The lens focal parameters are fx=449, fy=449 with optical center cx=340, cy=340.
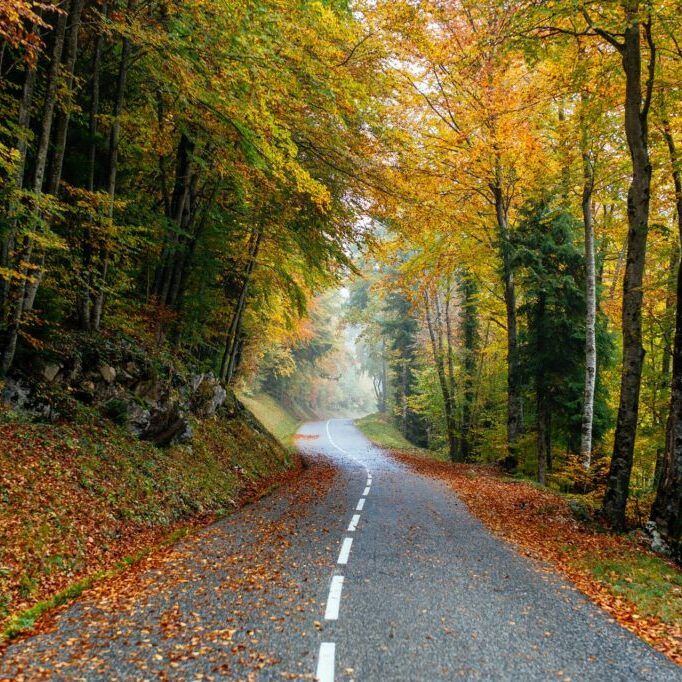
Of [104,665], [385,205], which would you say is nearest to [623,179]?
[385,205]

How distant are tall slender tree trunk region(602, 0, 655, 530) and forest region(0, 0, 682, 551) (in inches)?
1.7

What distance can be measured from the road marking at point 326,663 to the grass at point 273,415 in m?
27.3

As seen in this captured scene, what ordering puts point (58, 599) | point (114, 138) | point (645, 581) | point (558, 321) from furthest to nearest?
point (558, 321) < point (114, 138) < point (645, 581) < point (58, 599)

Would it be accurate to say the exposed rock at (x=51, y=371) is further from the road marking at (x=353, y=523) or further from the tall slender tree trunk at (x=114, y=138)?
the road marking at (x=353, y=523)

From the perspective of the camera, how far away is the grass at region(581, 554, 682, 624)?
216 inches

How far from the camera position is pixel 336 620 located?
4680 millimetres

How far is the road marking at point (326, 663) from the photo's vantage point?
3.67 m

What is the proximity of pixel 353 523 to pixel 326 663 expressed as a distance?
5184 millimetres

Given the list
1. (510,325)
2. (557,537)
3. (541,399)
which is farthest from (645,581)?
(510,325)

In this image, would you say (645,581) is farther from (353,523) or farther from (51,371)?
(51,371)

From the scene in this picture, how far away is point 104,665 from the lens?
379 cm

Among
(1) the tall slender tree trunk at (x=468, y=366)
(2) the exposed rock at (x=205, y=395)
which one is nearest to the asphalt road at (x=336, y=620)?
(2) the exposed rock at (x=205, y=395)

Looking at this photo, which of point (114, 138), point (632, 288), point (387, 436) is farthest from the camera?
point (387, 436)

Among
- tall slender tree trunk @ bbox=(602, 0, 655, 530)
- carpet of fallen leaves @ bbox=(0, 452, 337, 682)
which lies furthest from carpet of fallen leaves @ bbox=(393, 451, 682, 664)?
carpet of fallen leaves @ bbox=(0, 452, 337, 682)
